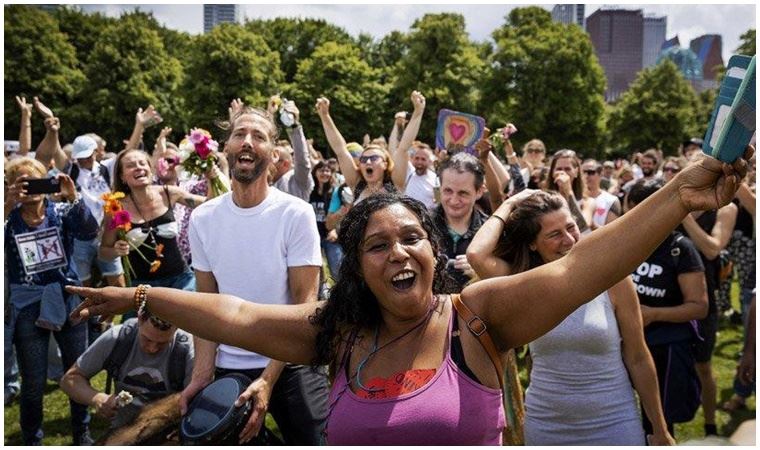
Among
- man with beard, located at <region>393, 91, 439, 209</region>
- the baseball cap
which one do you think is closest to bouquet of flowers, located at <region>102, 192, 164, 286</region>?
man with beard, located at <region>393, 91, 439, 209</region>

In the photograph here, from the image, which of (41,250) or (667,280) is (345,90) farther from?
(667,280)

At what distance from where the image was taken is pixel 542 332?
6.47 ft

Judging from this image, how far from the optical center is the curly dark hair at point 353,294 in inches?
85.4

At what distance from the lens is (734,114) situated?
158cm

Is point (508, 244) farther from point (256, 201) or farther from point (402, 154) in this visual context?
point (402, 154)

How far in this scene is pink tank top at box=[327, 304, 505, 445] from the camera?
1887mm

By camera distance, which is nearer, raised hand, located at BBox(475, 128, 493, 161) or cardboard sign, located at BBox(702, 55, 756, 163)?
cardboard sign, located at BBox(702, 55, 756, 163)

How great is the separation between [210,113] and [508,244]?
40.0 metres

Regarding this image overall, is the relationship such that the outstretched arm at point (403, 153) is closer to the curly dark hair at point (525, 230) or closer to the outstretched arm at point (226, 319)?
the curly dark hair at point (525, 230)

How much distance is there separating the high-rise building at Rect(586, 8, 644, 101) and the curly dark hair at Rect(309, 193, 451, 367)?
151m

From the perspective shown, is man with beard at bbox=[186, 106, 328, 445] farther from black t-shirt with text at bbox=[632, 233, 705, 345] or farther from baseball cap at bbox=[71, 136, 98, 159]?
baseball cap at bbox=[71, 136, 98, 159]

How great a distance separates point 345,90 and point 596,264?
44174 millimetres

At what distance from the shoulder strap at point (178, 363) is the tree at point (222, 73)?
3887 centimetres

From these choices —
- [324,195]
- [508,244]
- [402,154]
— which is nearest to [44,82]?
[324,195]
